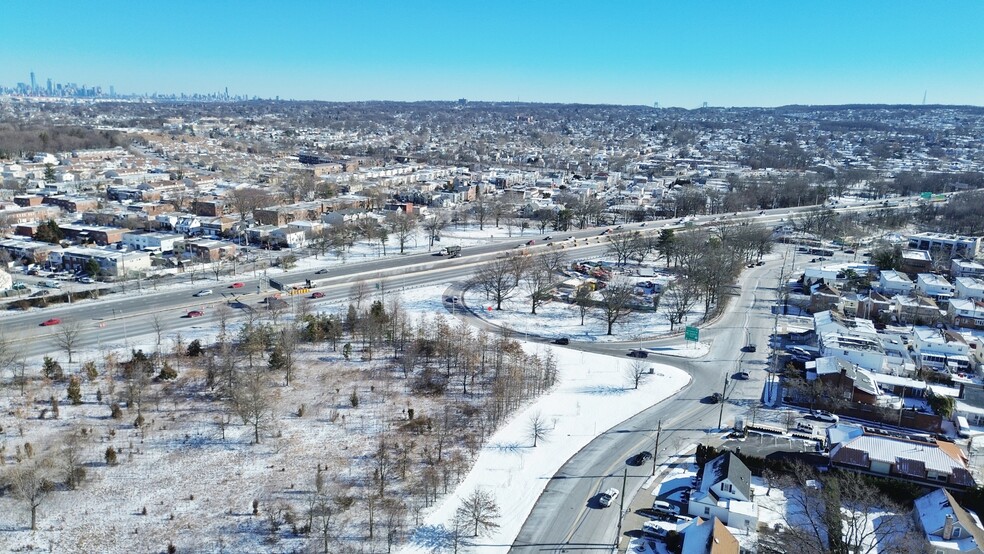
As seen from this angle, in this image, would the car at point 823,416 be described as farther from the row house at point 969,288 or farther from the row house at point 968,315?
the row house at point 969,288

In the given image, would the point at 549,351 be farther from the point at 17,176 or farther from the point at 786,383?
the point at 17,176

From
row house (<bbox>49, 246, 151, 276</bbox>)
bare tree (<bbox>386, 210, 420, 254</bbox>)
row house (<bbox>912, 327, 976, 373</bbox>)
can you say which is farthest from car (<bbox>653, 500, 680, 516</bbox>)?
row house (<bbox>49, 246, 151, 276</bbox>)

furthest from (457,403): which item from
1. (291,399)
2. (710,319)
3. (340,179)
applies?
(340,179)

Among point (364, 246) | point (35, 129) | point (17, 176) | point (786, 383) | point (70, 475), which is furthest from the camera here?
point (35, 129)

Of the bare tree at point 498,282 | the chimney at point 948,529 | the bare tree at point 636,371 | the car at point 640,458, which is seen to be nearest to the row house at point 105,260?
the bare tree at point 498,282

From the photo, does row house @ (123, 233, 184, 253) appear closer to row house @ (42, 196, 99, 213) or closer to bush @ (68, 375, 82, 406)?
row house @ (42, 196, 99, 213)

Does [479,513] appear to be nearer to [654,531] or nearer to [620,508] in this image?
[620,508]

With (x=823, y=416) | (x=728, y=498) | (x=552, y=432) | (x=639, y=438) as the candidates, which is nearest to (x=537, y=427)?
(x=552, y=432)
